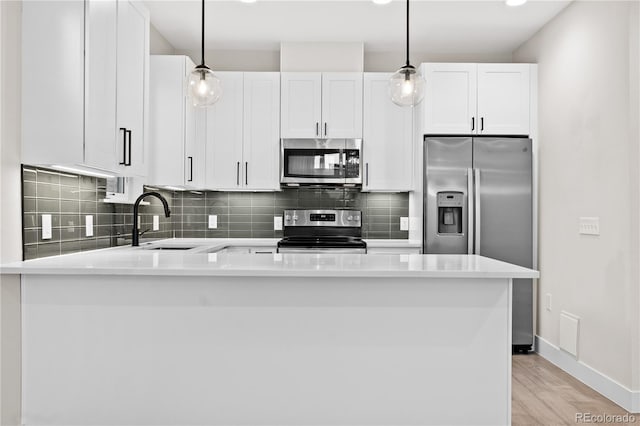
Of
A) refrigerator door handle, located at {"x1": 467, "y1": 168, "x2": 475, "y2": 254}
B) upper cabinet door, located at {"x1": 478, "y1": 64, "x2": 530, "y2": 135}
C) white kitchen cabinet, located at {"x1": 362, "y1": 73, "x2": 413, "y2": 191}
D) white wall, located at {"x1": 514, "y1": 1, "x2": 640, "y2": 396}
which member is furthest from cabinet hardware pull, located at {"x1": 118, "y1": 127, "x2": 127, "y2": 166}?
white wall, located at {"x1": 514, "y1": 1, "x2": 640, "y2": 396}

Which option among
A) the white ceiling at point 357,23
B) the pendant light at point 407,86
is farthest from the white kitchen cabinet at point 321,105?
the pendant light at point 407,86

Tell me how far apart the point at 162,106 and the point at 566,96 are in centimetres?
315

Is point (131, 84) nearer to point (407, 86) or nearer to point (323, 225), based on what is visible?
point (407, 86)

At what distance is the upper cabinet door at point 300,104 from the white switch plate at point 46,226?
7.16ft

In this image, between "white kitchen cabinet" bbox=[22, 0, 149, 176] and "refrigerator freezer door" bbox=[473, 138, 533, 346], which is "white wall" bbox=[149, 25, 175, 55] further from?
"refrigerator freezer door" bbox=[473, 138, 533, 346]

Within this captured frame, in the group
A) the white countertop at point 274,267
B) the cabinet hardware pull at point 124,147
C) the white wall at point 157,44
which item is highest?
the white wall at point 157,44

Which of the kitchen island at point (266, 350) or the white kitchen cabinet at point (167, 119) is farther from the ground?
the white kitchen cabinet at point (167, 119)

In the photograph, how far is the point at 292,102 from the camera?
160 inches

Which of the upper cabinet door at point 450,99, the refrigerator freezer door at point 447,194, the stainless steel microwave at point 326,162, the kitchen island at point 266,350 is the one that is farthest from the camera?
the stainless steel microwave at point 326,162

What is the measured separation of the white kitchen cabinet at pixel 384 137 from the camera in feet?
13.4

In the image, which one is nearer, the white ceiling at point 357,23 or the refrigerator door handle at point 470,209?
the white ceiling at point 357,23

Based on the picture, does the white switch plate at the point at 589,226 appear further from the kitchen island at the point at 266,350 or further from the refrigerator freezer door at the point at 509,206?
the kitchen island at the point at 266,350

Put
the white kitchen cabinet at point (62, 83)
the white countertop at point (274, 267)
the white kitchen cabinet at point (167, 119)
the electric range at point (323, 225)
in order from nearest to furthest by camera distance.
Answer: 1. the white countertop at point (274, 267)
2. the white kitchen cabinet at point (62, 83)
3. the white kitchen cabinet at point (167, 119)
4. the electric range at point (323, 225)

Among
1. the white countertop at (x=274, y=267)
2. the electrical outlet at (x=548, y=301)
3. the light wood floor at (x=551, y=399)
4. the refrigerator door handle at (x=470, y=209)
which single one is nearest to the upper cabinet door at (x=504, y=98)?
the refrigerator door handle at (x=470, y=209)
